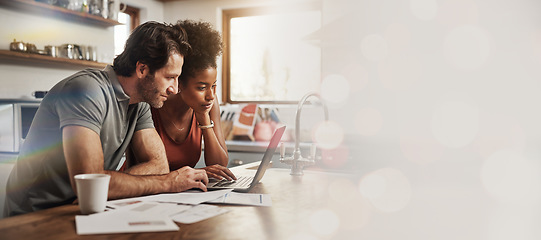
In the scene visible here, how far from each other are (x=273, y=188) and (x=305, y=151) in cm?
179

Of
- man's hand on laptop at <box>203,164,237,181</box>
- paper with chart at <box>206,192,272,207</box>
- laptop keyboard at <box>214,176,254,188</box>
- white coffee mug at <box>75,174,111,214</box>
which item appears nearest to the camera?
white coffee mug at <box>75,174,111,214</box>

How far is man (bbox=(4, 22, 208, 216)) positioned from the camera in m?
1.27

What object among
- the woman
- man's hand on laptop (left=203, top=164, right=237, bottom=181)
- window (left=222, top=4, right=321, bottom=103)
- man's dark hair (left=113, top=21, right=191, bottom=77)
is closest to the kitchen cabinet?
window (left=222, top=4, right=321, bottom=103)

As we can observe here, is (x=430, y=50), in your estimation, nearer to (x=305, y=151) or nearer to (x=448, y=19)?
(x=448, y=19)

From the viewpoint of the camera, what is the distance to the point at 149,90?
162 cm

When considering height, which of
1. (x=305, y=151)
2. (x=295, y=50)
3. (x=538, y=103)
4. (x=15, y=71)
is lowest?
(x=305, y=151)

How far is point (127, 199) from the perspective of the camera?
1236 mm

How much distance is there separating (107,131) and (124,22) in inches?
125

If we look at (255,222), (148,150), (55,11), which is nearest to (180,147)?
(148,150)

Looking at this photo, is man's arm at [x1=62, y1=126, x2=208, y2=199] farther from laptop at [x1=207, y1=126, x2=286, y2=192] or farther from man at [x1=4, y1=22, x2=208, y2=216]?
laptop at [x1=207, y1=126, x2=286, y2=192]

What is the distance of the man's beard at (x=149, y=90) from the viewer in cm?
161

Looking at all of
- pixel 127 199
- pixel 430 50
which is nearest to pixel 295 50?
pixel 430 50

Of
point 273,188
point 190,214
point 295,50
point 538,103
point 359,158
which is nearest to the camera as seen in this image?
point 190,214

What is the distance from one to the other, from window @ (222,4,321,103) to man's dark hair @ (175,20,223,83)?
1981 millimetres
